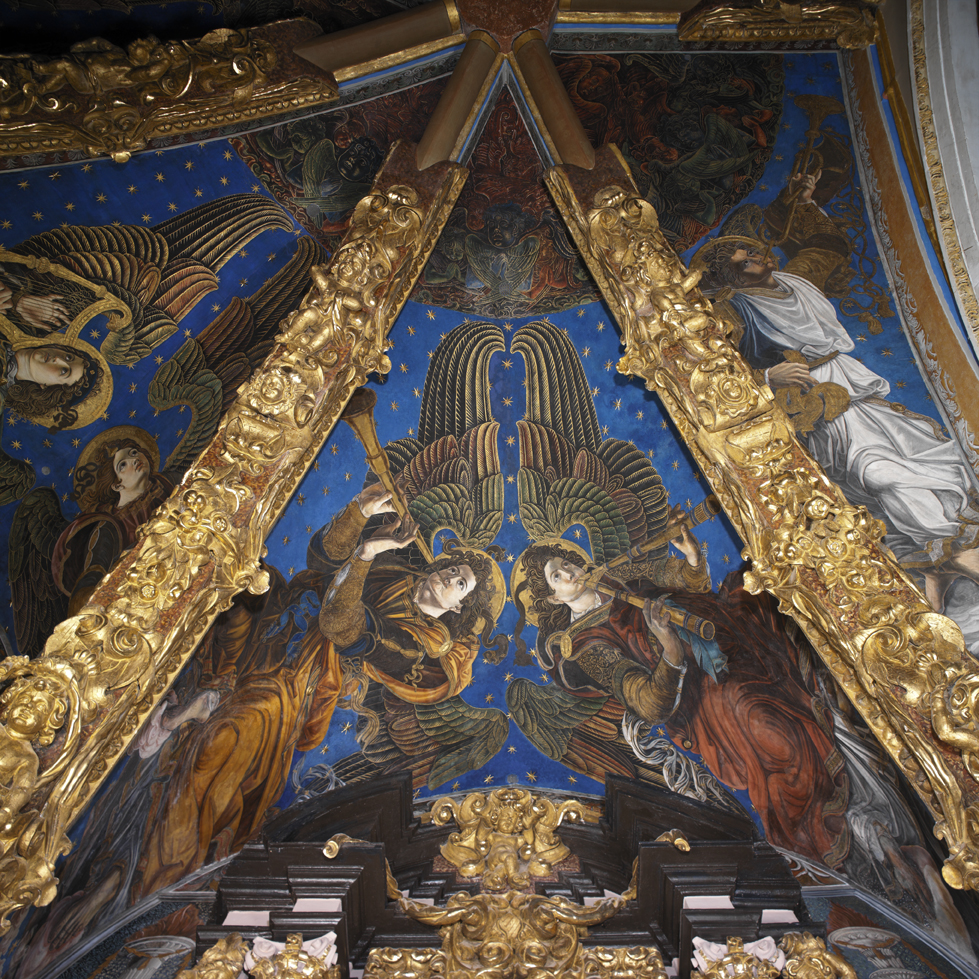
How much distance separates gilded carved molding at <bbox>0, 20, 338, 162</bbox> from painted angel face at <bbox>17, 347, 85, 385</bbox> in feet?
4.41

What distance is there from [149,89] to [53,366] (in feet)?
6.82

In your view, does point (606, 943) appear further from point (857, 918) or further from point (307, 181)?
point (307, 181)

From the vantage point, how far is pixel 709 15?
5.68 meters

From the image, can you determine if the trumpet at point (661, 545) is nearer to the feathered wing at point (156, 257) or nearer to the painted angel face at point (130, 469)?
the painted angel face at point (130, 469)

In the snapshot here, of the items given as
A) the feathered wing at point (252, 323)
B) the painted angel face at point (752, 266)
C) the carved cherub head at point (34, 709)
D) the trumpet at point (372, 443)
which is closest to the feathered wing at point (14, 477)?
the feathered wing at point (252, 323)

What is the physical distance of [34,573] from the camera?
223 inches

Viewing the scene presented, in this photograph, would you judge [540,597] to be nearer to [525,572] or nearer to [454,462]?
[525,572]

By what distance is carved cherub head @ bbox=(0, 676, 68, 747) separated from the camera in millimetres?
3074

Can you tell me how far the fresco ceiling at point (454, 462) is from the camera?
564 centimetres

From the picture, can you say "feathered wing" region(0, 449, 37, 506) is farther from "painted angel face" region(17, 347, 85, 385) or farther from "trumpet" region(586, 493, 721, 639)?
"trumpet" region(586, 493, 721, 639)

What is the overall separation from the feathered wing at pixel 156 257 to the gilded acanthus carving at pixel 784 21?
3.52 meters

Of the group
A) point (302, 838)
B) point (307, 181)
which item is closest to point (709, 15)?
point (307, 181)

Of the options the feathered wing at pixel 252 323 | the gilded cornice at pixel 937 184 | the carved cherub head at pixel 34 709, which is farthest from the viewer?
the feathered wing at pixel 252 323

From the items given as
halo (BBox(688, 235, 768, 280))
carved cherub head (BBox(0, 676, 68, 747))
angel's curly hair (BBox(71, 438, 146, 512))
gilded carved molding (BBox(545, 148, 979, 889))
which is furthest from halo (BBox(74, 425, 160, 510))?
halo (BBox(688, 235, 768, 280))
